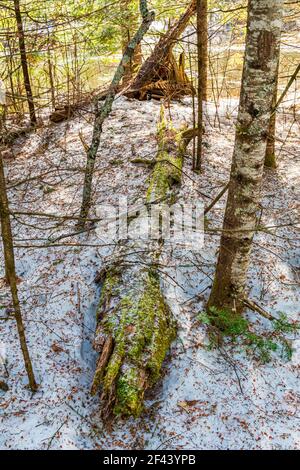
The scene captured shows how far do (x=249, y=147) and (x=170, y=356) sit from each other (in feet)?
7.94

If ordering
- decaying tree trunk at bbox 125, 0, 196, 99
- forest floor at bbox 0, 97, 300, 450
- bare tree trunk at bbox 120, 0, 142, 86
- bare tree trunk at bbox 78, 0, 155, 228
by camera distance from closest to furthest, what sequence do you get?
1. forest floor at bbox 0, 97, 300, 450
2. bare tree trunk at bbox 78, 0, 155, 228
3. bare tree trunk at bbox 120, 0, 142, 86
4. decaying tree trunk at bbox 125, 0, 196, 99

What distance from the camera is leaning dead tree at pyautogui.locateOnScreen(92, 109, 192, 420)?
3.49 m

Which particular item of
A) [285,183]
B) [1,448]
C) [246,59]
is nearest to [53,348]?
[1,448]

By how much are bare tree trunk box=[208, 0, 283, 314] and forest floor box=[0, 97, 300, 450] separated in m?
0.52

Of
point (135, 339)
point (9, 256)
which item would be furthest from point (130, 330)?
point (9, 256)

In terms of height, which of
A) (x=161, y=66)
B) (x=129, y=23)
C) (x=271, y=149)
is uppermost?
(x=129, y=23)

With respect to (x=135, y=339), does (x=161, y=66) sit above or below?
above

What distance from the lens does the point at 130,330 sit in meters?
3.80

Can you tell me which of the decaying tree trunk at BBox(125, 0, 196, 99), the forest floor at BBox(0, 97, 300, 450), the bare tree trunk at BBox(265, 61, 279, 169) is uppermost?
the decaying tree trunk at BBox(125, 0, 196, 99)

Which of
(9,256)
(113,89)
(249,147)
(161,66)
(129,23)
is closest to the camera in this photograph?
(9,256)

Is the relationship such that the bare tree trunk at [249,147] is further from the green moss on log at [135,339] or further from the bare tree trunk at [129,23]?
the bare tree trunk at [129,23]

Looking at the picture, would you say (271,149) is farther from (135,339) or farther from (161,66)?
(135,339)

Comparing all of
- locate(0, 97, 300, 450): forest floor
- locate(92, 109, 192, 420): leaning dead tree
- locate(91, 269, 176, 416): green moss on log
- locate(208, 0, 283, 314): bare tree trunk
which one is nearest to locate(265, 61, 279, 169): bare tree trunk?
locate(0, 97, 300, 450): forest floor

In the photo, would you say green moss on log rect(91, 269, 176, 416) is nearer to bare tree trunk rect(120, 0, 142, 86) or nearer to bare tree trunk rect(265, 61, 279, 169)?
bare tree trunk rect(265, 61, 279, 169)
